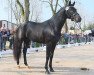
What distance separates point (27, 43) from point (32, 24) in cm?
112

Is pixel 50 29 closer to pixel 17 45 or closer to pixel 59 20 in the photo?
pixel 59 20

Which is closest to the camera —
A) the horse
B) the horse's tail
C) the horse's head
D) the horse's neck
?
the horse's head

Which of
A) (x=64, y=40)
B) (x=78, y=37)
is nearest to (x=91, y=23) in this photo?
(x=78, y=37)

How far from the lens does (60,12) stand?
10594 mm

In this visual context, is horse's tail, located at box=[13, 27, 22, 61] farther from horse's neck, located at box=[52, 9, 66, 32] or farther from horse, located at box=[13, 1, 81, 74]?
horse's neck, located at box=[52, 9, 66, 32]

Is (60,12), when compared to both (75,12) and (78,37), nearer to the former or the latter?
(75,12)

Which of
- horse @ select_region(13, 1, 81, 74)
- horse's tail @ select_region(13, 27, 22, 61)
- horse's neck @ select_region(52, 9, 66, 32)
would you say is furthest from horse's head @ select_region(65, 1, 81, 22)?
horse's tail @ select_region(13, 27, 22, 61)

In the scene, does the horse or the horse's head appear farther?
the horse

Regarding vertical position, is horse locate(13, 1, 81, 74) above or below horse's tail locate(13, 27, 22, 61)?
above

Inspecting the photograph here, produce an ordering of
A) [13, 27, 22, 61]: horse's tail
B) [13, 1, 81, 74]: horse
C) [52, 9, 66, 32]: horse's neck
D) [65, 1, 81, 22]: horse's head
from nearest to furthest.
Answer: [65, 1, 81, 22]: horse's head < [13, 1, 81, 74]: horse < [52, 9, 66, 32]: horse's neck < [13, 27, 22, 61]: horse's tail

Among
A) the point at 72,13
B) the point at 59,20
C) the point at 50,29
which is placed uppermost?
the point at 72,13

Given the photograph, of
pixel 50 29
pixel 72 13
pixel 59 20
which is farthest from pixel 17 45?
pixel 72 13

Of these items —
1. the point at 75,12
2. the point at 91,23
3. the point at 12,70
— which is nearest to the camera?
the point at 75,12

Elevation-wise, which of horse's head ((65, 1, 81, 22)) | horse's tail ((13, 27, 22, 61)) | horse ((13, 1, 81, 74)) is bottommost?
horse's tail ((13, 27, 22, 61))
